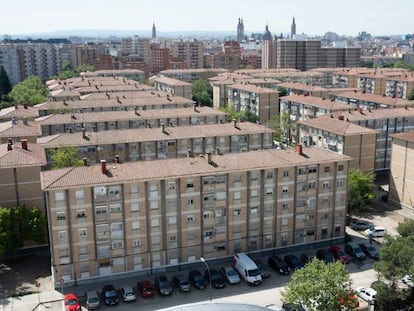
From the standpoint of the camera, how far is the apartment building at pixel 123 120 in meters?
73.9

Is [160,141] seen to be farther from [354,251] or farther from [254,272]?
[354,251]

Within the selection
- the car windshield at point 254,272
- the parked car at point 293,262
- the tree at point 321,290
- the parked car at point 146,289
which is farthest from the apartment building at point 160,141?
the tree at point 321,290

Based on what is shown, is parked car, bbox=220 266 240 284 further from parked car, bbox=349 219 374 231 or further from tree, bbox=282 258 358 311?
parked car, bbox=349 219 374 231

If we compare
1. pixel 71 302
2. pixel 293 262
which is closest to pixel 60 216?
pixel 71 302

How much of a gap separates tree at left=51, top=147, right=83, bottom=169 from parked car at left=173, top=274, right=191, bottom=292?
20.8 m

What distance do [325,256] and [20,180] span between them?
30378mm

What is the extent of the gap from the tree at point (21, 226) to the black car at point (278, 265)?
2181 centimetres

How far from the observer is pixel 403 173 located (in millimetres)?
60000

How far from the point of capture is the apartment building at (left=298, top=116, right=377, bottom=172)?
65625mm

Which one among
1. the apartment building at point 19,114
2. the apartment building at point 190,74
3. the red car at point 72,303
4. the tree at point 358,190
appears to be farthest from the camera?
the apartment building at point 190,74

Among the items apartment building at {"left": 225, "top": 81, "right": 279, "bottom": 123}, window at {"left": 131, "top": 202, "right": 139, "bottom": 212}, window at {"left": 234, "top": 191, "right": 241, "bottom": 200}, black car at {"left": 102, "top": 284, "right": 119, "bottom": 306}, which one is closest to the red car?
black car at {"left": 102, "top": 284, "right": 119, "bottom": 306}

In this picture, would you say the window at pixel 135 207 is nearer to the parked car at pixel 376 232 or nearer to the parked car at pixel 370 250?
the parked car at pixel 370 250

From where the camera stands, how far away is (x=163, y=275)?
4419cm

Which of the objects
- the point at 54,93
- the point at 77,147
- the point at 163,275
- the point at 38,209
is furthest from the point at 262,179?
the point at 54,93
